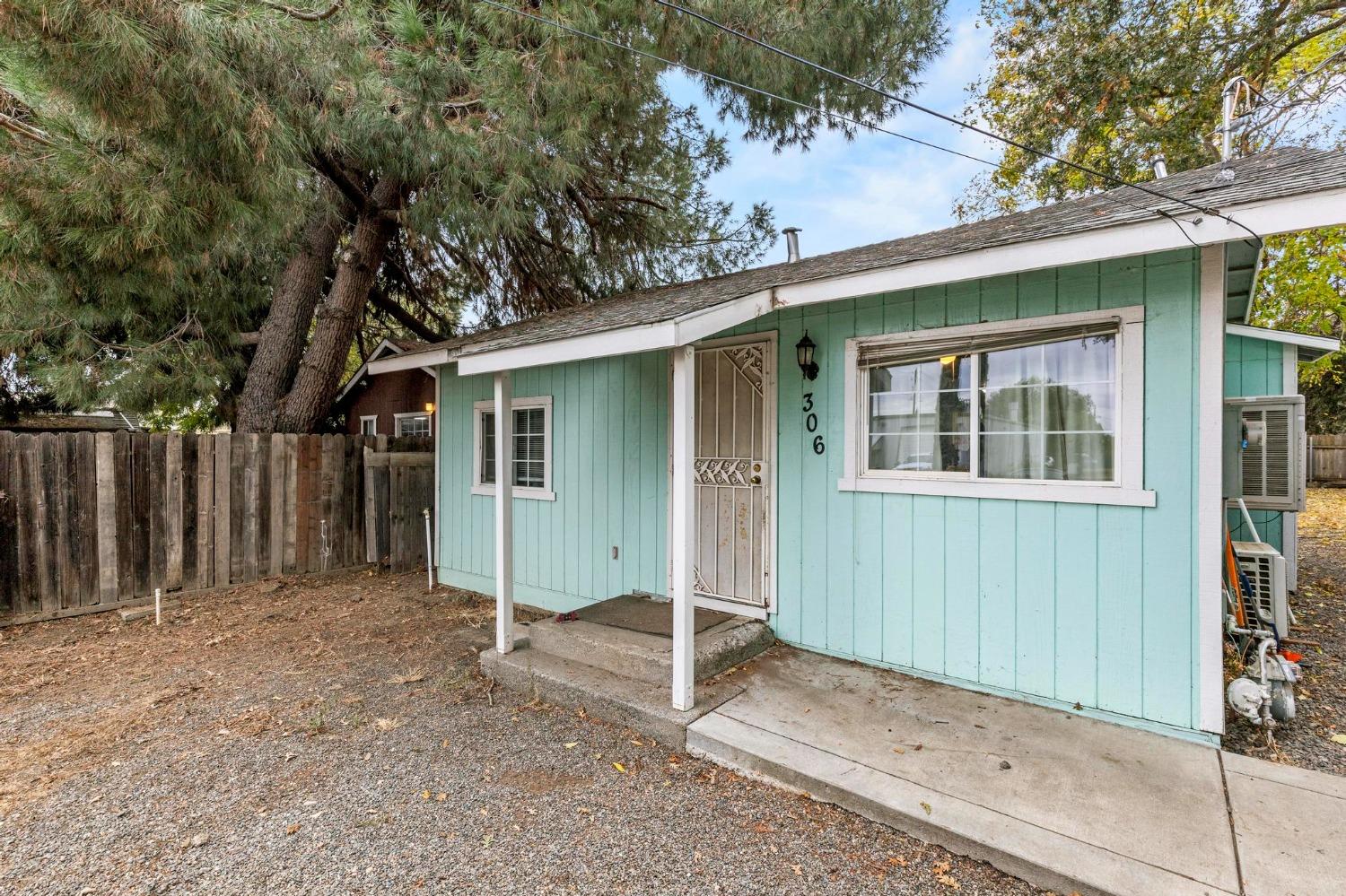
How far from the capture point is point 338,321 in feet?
25.0

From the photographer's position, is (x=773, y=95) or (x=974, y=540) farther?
(x=773, y=95)

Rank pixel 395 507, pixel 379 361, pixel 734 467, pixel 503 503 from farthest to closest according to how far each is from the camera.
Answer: pixel 395 507, pixel 379 361, pixel 734 467, pixel 503 503

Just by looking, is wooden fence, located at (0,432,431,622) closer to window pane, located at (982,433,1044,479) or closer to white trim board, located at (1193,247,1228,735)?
window pane, located at (982,433,1044,479)

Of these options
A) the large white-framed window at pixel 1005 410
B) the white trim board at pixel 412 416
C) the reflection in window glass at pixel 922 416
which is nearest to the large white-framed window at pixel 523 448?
the large white-framed window at pixel 1005 410

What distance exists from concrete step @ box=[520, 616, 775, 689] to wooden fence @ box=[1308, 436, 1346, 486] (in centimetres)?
1774

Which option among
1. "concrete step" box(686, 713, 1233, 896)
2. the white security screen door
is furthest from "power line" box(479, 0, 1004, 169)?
"concrete step" box(686, 713, 1233, 896)

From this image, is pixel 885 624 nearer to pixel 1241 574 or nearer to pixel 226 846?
pixel 1241 574

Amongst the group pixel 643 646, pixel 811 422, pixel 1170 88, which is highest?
pixel 1170 88

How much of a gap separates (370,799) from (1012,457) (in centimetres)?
378

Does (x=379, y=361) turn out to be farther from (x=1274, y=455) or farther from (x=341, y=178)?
(x=1274, y=455)

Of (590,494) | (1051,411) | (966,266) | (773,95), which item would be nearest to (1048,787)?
(1051,411)

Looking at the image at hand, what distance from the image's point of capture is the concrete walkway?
2010mm

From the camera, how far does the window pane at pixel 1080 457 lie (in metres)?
3.08

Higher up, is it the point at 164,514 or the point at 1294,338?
the point at 1294,338
